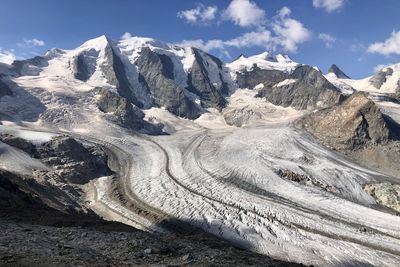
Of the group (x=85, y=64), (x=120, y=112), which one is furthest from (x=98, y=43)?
(x=120, y=112)

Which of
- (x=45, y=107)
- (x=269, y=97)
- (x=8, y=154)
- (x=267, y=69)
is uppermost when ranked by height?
(x=267, y=69)

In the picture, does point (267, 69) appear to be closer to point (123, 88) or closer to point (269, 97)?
point (269, 97)

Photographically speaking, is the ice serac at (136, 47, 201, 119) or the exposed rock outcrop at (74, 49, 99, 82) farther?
the ice serac at (136, 47, 201, 119)

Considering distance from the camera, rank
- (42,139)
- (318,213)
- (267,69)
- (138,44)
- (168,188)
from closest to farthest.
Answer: (318,213), (168,188), (42,139), (138,44), (267,69)

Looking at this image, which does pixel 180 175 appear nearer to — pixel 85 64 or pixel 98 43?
pixel 85 64

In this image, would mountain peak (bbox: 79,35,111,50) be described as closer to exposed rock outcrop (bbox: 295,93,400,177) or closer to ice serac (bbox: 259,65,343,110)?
ice serac (bbox: 259,65,343,110)

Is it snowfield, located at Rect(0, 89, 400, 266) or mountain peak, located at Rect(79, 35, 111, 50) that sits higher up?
mountain peak, located at Rect(79, 35, 111, 50)

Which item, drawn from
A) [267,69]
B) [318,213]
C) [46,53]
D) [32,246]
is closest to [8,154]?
[318,213]

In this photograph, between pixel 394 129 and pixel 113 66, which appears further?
pixel 113 66

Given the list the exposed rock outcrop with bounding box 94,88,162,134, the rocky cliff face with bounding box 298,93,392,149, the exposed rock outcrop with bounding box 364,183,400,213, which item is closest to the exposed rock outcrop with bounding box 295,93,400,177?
the rocky cliff face with bounding box 298,93,392,149
